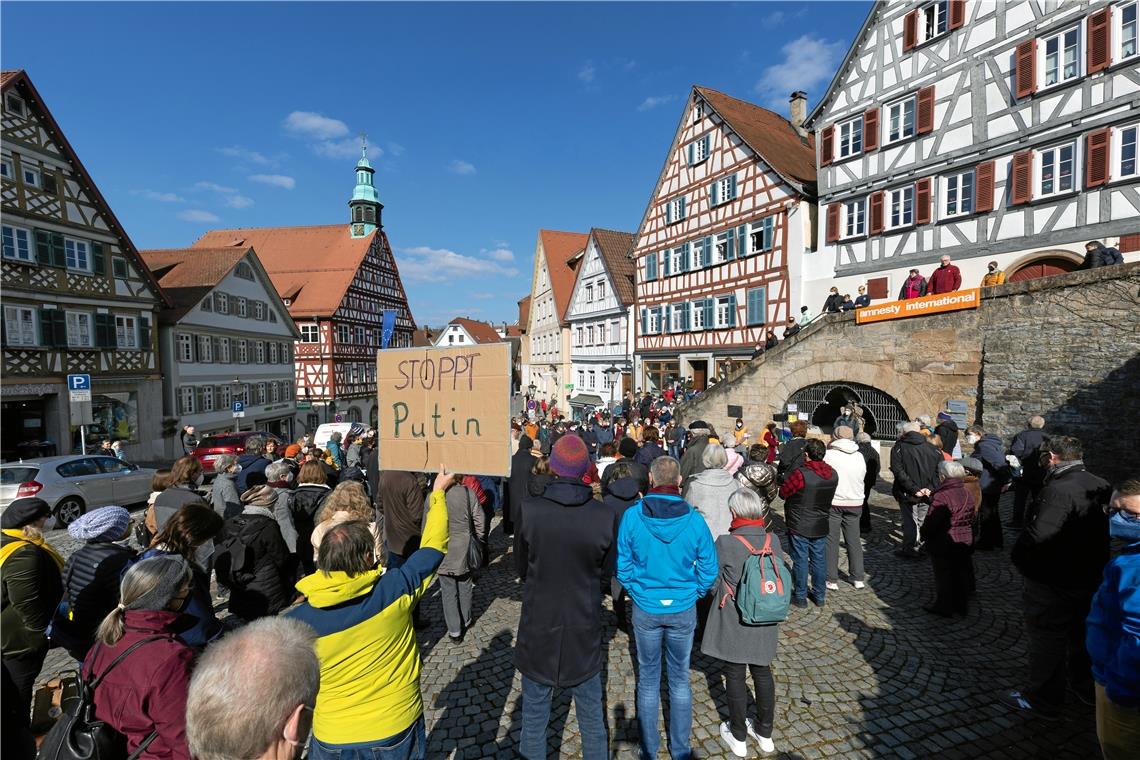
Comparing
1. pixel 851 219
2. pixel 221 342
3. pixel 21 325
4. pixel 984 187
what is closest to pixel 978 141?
pixel 984 187

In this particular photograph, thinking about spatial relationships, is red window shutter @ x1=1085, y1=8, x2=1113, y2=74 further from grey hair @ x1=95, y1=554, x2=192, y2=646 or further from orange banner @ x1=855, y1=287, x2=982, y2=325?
grey hair @ x1=95, y1=554, x2=192, y2=646

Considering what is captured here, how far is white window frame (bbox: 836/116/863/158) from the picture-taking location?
55.2 feet

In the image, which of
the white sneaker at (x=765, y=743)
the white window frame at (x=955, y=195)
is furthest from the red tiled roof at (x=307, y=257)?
the white sneaker at (x=765, y=743)

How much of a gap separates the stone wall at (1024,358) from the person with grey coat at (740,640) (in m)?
10.7

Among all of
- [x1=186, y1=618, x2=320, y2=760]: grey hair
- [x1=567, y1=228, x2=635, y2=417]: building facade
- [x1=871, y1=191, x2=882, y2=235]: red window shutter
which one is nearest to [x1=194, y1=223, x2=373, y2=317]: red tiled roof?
[x1=567, y1=228, x2=635, y2=417]: building facade

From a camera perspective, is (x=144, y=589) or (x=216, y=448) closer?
(x=144, y=589)

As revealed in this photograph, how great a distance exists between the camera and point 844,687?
168 inches

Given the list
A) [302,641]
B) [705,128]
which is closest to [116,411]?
[302,641]

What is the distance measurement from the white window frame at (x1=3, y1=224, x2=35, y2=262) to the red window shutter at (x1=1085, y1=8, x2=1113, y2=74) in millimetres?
30146

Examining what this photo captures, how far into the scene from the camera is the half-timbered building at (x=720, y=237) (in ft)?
63.3

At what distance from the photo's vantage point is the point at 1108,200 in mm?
11641

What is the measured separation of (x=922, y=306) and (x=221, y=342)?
29.9 metres

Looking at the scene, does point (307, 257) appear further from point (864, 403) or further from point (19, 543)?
point (19, 543)

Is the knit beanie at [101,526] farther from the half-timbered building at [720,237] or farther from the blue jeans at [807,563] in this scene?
the half-timbered building at [720,237]
